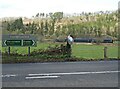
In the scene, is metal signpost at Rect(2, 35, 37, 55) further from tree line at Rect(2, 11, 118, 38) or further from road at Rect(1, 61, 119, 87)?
tree line at Rect(2, 11, 118, 38)

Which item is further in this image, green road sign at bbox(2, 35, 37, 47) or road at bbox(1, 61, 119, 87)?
green road sign at bbox(2, 35, 37, 47)

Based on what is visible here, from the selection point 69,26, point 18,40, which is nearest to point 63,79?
point 18,40

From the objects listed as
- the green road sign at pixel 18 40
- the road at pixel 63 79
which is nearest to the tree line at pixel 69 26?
the green road sign at pixel 18 40

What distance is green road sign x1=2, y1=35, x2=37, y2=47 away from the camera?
68.9 ft

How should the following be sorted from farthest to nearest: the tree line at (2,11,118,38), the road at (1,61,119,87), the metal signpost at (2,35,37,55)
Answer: the tree line at (2,11,118,38)
the metal signpost at (2,35,37,55)
the road at (1,61,119,87)

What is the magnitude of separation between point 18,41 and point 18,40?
0.07 meters

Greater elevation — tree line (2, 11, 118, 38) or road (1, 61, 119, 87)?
tree line (2, 11, 118, 38)

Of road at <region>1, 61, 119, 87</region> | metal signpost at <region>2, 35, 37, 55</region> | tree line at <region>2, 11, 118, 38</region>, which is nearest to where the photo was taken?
road at <region>1, 61, 119, 87</region>

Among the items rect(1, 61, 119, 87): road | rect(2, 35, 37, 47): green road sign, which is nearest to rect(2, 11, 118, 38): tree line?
rect(2, 35, 37, 47): green road sign

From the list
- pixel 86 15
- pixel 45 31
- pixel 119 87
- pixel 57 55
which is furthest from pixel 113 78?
pixel 86 15

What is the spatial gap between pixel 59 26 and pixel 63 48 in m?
14.6

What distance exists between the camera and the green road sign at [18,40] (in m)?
21.0

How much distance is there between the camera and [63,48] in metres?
21.3

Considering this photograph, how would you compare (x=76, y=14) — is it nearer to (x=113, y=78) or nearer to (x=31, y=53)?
(x=31, y=53)
